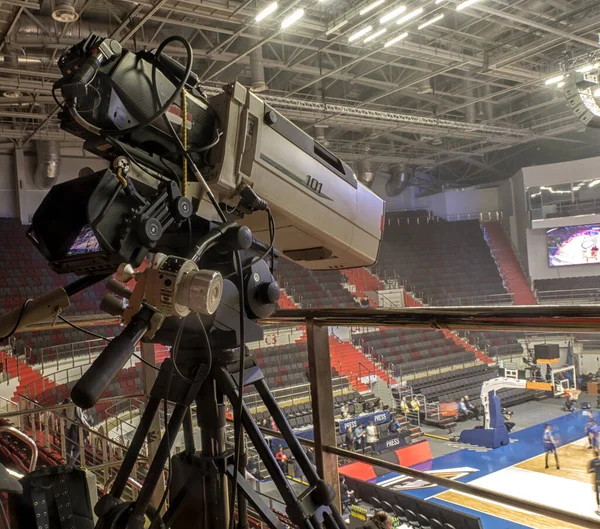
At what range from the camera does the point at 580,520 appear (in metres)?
0.88

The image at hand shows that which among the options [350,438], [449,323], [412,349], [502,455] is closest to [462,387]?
[412,349]

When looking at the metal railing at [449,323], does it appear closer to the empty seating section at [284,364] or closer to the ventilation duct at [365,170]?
the empty seating section at [284,364]

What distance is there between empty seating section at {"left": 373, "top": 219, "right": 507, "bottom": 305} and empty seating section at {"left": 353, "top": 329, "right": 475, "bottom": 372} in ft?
6.02

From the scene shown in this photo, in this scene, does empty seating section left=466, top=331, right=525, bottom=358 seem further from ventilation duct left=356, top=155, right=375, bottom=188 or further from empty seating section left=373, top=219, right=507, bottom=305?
ventilation duct left=356, top=155, right=375, bottom=188

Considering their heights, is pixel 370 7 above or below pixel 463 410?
above

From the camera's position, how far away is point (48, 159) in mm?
11922

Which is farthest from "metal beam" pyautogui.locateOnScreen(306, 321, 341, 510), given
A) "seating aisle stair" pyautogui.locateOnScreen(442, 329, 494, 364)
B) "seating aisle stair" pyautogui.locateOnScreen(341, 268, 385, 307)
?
"seating aisle stair" pyautogui.locateOnScreen(341, 268, 385, 307)

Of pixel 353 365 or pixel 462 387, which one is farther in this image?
pixel 353 365

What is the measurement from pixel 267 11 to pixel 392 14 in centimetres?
173

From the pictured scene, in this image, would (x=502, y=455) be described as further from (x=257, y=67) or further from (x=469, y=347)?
(x=257, y=67)

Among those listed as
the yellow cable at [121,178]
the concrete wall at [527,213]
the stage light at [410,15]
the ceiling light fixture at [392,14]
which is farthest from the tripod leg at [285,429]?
the concrete wall at [527,213]

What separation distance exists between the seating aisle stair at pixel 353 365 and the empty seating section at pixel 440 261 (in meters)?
3.96

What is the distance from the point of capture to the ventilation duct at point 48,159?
11.9 m

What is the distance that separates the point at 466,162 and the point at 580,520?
800 inches
